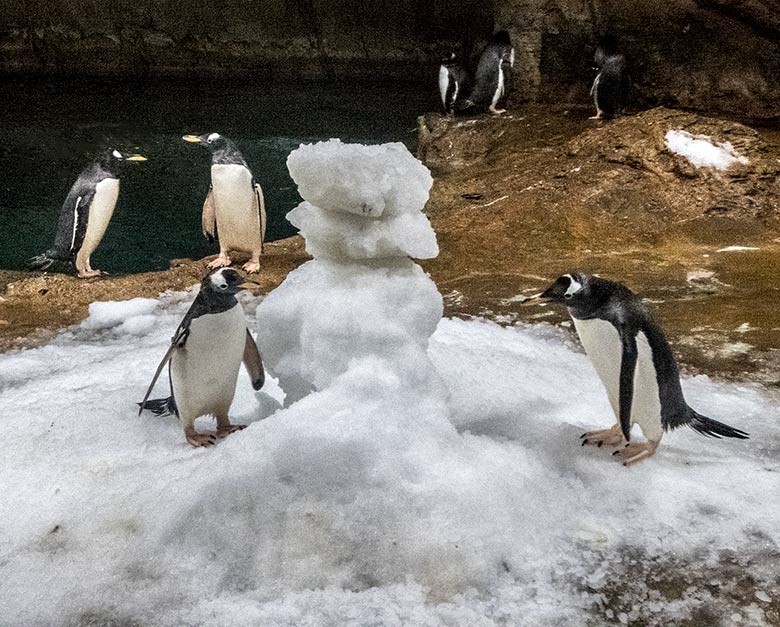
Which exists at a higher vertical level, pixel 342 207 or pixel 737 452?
pixel 342 207

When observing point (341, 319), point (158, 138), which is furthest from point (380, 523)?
point (158, 138)

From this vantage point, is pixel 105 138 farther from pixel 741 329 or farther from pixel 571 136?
pixel 741 329

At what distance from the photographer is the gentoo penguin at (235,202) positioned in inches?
181

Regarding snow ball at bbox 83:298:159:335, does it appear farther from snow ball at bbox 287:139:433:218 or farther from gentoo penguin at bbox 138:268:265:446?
snow ball at bbox 287:139:433:218

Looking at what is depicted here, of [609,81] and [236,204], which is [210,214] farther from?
[609,81]

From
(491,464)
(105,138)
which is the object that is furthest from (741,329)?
(105,138)

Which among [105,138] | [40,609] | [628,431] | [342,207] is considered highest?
[342,207]

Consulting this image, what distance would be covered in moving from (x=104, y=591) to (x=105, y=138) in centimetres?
854

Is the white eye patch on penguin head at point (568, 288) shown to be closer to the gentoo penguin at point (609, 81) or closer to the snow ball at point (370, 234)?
the snow ball at point (370, 234)

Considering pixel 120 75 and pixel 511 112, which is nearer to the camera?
pixel 511 112

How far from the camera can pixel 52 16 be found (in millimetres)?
10906

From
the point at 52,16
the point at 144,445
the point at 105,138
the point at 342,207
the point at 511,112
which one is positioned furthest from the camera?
the point at 52,16

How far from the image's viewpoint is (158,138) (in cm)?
944

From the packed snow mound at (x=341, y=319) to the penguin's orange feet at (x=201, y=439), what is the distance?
0.93 feet
